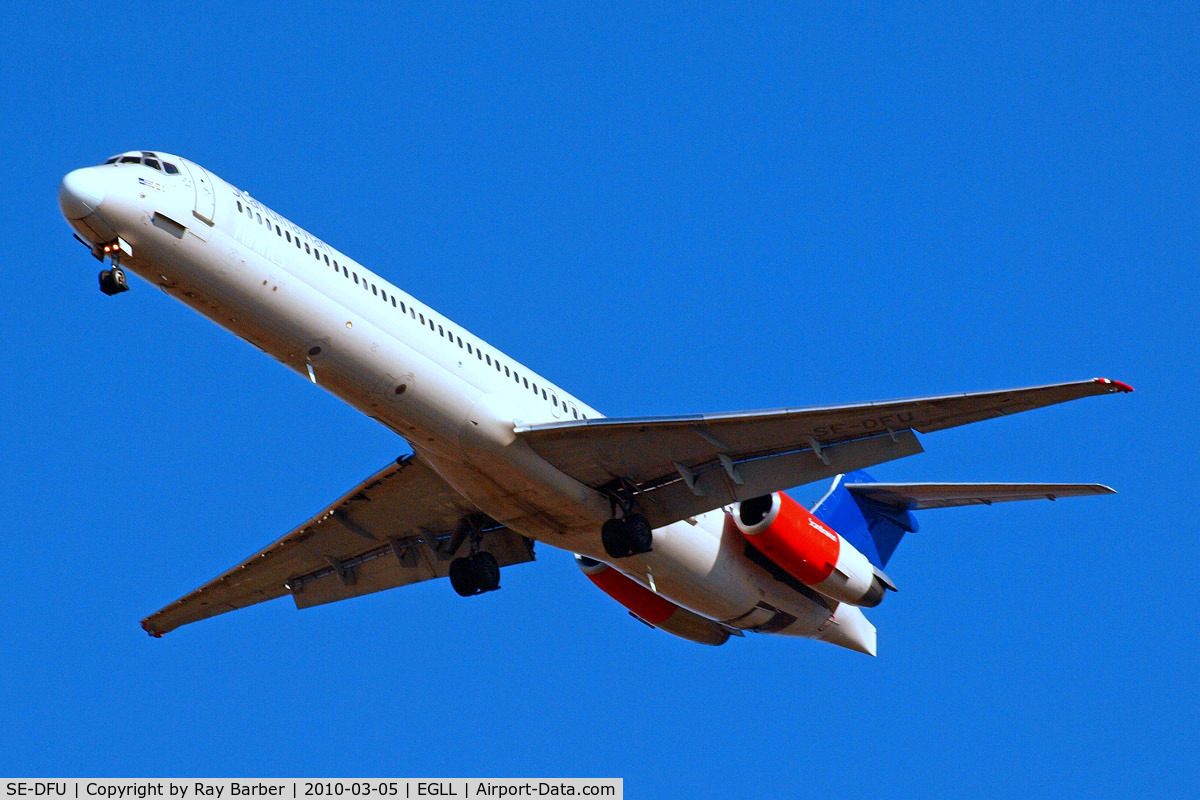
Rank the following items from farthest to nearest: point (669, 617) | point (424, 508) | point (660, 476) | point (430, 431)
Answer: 1. point (669, 617)
2. point (424, 508)
3. point (660, 476)
4. point (430, 431)

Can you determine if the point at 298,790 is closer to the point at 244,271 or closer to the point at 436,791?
the point at 436,791

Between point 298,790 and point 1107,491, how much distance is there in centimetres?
1092

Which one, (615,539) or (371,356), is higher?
(371,356)

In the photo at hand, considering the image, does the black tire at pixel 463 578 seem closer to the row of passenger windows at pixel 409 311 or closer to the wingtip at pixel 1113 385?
the row of passenger windows at pixel 409 311

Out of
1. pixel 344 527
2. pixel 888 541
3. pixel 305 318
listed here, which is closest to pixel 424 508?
pixel 344 527

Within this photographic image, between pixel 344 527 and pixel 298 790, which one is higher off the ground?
pixel 344 527

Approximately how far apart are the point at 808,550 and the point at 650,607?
3.02 meters

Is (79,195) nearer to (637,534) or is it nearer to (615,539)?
(615,539)

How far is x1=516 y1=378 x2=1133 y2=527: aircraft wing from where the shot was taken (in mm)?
20031

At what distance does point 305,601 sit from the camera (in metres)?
26.3

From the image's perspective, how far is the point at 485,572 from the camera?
78.8 feet

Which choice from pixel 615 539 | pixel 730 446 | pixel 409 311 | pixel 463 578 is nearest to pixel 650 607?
pixel 463 578

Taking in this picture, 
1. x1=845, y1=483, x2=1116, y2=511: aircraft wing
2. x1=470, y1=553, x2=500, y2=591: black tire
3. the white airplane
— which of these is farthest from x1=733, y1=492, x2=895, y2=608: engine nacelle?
x1=470, y1=553, x2=500, y2=591: black tire

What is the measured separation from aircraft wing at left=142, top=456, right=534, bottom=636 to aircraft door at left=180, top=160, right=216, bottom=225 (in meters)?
5.03
